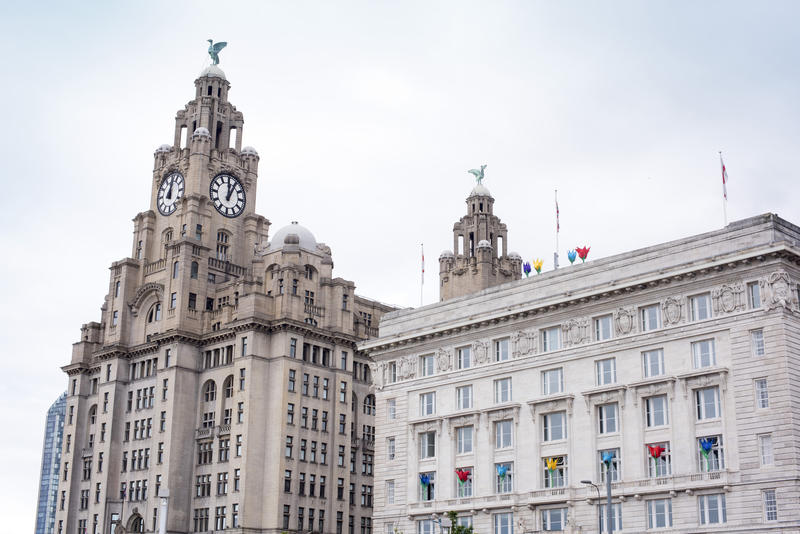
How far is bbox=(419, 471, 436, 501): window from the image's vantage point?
8425 centimetres

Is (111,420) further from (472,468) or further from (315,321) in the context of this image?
(472,468)

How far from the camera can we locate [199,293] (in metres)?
120

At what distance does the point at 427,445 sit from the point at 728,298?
28.2m

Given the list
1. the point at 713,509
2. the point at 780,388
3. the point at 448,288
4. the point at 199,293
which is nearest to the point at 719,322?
the point at 780,388

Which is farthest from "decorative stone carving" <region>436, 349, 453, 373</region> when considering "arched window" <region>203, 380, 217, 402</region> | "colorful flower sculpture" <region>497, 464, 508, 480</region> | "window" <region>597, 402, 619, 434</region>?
"arched window" <region>203, 380, 217, 402</region>

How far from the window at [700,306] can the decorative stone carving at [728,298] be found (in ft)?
2.13

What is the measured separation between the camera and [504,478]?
7969cm

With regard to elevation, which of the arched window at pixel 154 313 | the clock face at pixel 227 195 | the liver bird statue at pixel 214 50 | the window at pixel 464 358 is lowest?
the window at pixel 464 358

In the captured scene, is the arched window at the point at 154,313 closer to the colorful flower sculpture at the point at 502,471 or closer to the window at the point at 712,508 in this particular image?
the colorful flower sculpture at the point at 502,471

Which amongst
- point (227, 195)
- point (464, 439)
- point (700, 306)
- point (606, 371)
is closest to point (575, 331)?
point (606, 371)

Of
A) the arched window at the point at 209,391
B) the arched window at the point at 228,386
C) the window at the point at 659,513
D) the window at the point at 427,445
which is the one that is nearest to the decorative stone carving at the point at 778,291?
the window at the point at 659,513

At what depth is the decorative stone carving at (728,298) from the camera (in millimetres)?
69438

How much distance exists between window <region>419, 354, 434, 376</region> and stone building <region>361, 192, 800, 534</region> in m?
0.13

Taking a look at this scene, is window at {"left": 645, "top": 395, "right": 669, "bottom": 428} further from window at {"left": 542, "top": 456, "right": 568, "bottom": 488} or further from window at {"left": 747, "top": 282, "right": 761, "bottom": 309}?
window at {"left": 747, "top": 282, "right": 761, "bottom": 309}
